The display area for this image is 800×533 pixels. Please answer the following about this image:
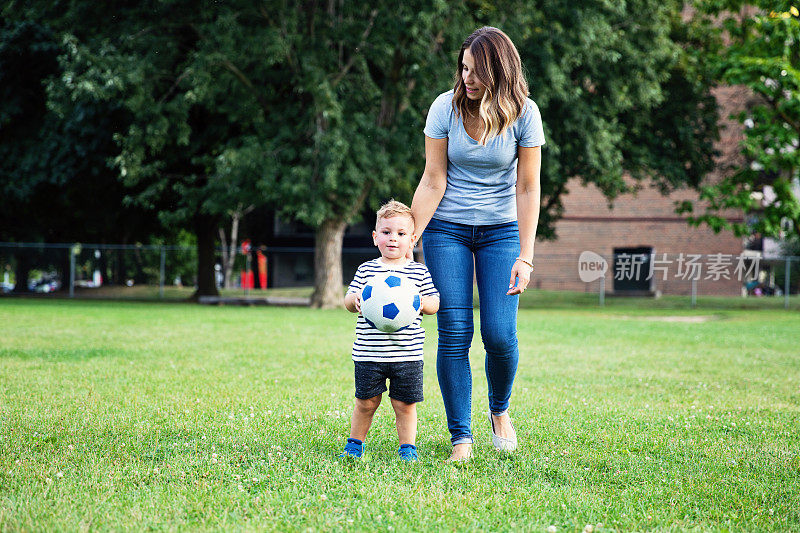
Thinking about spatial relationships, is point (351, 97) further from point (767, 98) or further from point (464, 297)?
point (464, 297)

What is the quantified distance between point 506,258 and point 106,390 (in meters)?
3.90

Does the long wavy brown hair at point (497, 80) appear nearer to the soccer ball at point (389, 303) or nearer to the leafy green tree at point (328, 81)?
the soccer ball at point (389, 303)

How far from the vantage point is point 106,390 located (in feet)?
21.1

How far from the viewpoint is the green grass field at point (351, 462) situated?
3207 millimetres

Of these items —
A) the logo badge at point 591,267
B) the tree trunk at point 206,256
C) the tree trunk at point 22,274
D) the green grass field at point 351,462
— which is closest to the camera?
the green grass field at point 351,462

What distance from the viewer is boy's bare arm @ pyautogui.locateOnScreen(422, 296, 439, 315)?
4039 millimetres

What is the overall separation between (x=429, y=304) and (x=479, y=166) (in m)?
0.81

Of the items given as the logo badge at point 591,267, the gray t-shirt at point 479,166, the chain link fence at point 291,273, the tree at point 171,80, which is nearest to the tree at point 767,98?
the chain link fence at point 291,273

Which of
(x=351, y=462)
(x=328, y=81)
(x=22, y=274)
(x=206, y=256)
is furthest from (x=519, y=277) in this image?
(x=22, y=274)

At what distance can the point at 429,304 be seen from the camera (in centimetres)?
405

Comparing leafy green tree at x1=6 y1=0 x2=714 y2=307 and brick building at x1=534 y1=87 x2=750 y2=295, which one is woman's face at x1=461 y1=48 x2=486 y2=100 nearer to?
leafy green tree at x1=6 y1=0 x2=714 y2=307

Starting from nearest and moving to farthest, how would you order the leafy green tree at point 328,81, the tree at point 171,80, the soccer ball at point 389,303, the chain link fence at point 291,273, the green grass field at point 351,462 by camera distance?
the green grass field at point 351,462 → the soccer ball at point 389,303 → the tree at point 171,80 → the leafy green tree at point 328,81 → the chain link fence at point 291,273

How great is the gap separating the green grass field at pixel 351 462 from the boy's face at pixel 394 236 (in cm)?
111

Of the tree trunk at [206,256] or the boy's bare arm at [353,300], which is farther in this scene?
the tree trunk at [206,256]
